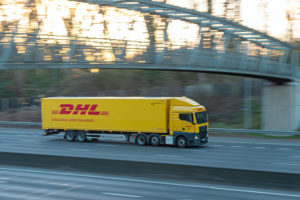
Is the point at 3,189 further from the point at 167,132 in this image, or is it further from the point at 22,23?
the point at 22,23

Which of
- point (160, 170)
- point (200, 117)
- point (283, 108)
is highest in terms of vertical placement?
point (160, 170)

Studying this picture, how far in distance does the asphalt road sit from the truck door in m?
1.14

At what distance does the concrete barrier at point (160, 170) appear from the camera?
10414 millimetres

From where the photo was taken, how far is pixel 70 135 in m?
27.4

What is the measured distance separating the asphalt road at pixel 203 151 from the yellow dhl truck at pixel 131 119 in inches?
27.3

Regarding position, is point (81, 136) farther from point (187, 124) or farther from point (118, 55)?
point (187, 124)

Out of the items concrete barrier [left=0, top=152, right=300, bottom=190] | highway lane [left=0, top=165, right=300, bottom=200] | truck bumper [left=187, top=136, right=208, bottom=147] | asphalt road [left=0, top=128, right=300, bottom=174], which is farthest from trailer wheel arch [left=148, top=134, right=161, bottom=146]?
concrete barrier [left=0, top=152, right=300, bottom=190]

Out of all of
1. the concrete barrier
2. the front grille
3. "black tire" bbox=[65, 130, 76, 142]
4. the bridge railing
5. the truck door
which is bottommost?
"black tire" bbox=[65, 130, 76, 142]

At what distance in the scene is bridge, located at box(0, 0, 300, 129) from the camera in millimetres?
22062

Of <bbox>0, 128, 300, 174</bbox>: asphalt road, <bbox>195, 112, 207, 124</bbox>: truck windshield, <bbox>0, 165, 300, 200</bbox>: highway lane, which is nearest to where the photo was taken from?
<bbox>0, 165, 300, 200</bbox>: highway lane

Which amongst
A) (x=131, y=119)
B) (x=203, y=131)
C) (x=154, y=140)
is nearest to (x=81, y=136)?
(x=131, y=119)

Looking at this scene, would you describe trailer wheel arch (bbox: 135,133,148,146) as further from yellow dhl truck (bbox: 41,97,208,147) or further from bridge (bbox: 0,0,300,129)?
bridge (bbox: 0,0,300,129)

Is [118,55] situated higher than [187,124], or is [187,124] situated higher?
[118,55]

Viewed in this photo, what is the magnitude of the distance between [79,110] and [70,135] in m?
1.85
